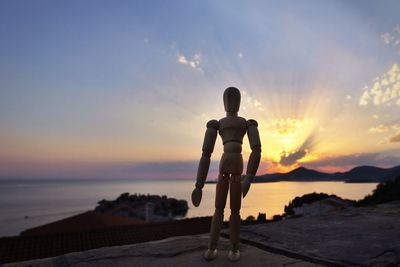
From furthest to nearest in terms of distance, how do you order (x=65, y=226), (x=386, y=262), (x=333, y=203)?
(x=65, y=226), (x=333, y=203), (x=386, y=262)

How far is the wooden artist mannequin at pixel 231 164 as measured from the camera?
13.5 feet

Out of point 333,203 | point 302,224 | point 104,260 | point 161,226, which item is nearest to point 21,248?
point 104,260

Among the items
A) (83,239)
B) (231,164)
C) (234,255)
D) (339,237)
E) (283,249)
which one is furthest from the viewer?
(83,239)

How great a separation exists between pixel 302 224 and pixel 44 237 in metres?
4.70

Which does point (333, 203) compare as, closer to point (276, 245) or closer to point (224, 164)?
point (276, 245)

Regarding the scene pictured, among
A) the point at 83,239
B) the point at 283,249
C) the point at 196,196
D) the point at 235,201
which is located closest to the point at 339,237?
the point at 283,249

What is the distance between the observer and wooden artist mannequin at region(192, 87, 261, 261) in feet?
13.5

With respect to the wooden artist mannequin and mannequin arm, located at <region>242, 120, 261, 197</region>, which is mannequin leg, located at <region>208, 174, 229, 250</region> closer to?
the wooden artist mannequin

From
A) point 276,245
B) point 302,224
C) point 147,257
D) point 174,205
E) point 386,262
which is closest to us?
point 386,262

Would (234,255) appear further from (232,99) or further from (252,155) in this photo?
(232,99)

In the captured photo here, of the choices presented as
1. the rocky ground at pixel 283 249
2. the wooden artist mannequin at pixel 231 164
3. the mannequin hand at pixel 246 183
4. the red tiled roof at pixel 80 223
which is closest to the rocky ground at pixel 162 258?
the rocky ground at pixel 283 249

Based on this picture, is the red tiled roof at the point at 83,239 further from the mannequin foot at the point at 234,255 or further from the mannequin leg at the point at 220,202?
the mannequin foot at the point at 234,255

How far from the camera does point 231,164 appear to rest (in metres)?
4.13

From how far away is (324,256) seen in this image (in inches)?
159
